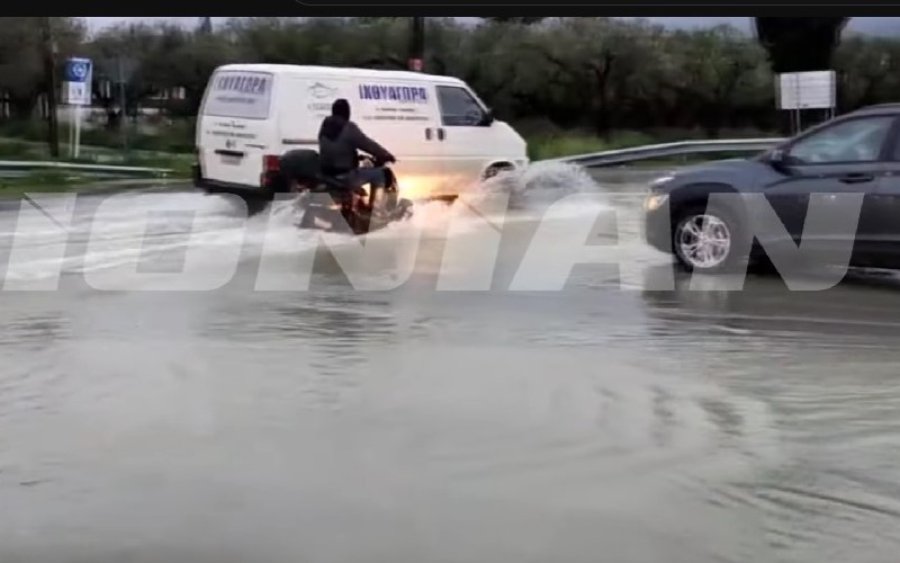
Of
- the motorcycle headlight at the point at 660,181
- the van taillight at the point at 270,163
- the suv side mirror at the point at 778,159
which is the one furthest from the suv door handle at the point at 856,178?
the van taillight at the point at 270,163

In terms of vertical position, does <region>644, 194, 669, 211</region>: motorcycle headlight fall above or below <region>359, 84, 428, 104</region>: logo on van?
below

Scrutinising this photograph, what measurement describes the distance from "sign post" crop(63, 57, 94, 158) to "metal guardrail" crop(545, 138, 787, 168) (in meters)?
1.27

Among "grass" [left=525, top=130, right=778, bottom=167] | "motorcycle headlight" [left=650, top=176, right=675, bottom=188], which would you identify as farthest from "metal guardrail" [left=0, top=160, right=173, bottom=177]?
"motorcycle headlight" [left=650, top=176, right=675, bottom=188]

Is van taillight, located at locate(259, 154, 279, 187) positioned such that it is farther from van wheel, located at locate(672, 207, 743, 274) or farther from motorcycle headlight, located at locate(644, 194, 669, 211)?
van wheel, located at locate(672, 207, 743, 274)

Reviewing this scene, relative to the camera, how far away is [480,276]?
3701 mm

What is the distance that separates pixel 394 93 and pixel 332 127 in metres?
0.24

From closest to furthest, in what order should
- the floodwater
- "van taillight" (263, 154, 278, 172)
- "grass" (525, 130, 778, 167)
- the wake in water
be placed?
the floodwater
"grass" (525, 130, 778, 167)
the wake in water
"van taillight" (263, 154, 278, 172)

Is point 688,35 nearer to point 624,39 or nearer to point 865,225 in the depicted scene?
point 624,39

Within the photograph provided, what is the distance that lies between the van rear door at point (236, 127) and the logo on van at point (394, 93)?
0.26 m

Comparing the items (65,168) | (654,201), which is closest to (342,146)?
(65,168)

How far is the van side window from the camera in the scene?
334 centimetres

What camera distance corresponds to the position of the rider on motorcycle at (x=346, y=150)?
333cm

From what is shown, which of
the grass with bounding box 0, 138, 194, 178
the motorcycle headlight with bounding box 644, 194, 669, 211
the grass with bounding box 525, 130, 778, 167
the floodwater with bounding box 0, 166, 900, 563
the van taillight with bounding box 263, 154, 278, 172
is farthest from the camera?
the motorcycle headlight with bounding box 644, 194, 669, 211
